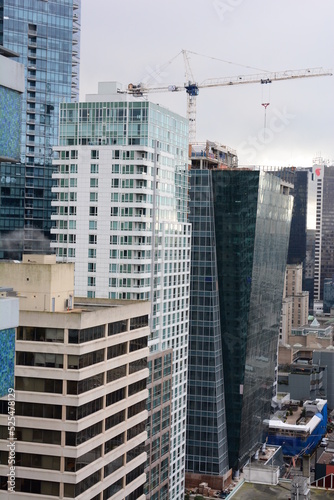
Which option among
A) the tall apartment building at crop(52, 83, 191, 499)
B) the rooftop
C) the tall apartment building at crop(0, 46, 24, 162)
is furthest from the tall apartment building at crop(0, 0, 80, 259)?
the tall apartment building at crop(0, 46, 24, 162)

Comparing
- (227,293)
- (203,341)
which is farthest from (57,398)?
(227,293)

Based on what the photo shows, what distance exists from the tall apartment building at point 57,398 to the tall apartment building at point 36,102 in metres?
83.9

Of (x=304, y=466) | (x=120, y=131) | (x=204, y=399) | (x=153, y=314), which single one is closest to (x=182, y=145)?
(x=120, y=131)

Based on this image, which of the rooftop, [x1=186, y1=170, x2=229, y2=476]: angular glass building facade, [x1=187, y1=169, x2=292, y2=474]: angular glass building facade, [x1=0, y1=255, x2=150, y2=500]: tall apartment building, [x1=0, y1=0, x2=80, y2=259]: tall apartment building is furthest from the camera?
[x1=0, y1=0, x2=80, y2=259]: tall apartment building

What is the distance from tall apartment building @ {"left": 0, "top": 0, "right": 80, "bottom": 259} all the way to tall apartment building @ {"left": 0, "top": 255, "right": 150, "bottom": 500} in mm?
83885

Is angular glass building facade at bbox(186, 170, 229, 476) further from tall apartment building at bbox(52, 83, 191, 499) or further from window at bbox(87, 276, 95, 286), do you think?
window at bbox(87, 276, 95, 286)

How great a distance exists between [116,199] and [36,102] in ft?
184

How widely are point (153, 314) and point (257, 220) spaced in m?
38.9

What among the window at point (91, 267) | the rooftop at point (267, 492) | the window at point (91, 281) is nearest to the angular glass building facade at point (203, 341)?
the window at point (91, 281)

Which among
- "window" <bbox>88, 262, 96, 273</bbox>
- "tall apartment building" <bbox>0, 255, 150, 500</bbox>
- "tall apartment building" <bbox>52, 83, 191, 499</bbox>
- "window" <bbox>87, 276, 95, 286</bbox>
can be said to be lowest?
"tall apartment building" <bbox>0, 255, 150, 500</bbox>

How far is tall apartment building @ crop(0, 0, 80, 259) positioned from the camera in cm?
15250

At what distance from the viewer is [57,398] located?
2542 inches

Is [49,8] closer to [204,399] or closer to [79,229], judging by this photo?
[79,229]

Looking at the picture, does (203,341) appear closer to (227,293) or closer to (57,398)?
(227,293)
